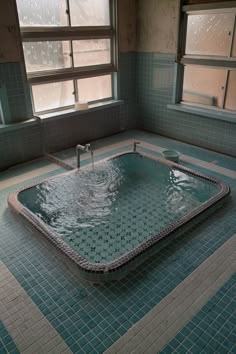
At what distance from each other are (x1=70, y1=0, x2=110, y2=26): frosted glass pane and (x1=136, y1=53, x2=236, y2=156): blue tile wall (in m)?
0.90

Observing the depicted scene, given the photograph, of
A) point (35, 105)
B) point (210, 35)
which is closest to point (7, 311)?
point (35, 105)

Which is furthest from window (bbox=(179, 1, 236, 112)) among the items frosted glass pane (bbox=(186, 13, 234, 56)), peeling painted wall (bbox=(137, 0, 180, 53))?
peeling painted wall (bbox=(137, 0, 180, 53))

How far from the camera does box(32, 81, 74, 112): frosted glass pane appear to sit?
4.21 meters

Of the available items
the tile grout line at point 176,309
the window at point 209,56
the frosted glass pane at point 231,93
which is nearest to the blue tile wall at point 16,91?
the window at point 209,56

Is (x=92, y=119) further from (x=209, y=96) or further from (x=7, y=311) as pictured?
(x=7, y=311)

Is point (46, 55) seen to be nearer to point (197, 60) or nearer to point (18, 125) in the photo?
point (18, 125)

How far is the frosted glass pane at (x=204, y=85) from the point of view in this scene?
416cm

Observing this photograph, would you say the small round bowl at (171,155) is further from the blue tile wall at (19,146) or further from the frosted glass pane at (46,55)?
the frosted glass pane at (46,55)

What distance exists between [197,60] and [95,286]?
3593 mm

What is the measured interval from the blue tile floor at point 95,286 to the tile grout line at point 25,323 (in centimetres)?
4

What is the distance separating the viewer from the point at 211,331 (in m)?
1.83

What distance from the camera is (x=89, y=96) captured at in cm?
486

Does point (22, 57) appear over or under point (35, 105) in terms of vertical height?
over

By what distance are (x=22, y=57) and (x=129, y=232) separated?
2.70 meters
